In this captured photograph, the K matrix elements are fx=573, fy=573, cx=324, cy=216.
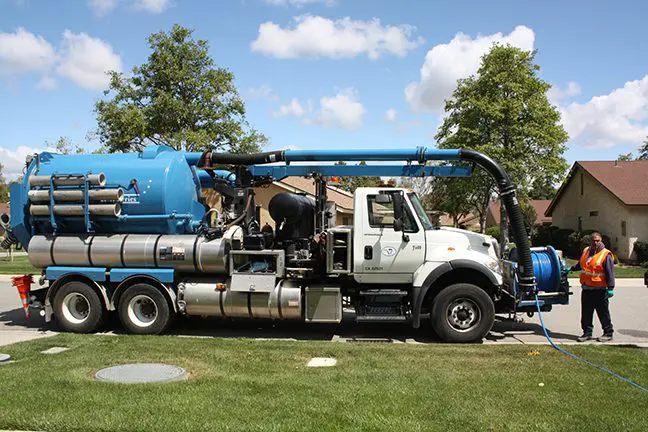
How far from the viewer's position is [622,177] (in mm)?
31828

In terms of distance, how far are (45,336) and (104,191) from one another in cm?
271

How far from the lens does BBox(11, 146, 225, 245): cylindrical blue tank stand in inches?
394

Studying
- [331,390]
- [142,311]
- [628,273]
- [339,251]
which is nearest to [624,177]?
[628,273]

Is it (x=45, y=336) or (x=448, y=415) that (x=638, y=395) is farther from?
(x=45, y=336)

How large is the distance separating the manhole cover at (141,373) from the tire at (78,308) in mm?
3143

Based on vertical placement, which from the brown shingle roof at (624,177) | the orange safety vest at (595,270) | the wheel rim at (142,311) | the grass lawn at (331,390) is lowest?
the grass lawn at (331,390)

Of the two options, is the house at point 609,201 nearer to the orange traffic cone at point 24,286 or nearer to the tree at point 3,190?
the orange traffic cone at point 24,286

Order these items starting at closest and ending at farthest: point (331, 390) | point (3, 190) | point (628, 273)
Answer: point (331, 390) → point (628, 273) → point (3, 190)

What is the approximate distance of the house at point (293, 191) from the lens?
11.9m

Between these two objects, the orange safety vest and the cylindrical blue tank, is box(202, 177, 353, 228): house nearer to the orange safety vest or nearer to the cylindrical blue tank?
the cylindrical blue tank

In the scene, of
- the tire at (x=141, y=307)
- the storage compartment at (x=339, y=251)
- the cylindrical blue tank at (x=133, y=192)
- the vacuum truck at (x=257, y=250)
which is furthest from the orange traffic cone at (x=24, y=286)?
the storage compartment at (x=339, y=251)

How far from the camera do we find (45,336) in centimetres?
991

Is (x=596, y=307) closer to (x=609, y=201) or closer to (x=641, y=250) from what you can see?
(x=641, y=250)

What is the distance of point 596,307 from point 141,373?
727 cm
